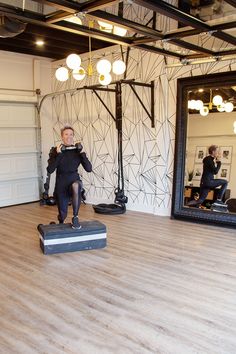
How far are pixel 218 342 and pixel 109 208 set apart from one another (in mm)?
4255

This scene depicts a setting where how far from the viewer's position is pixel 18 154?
7449mm

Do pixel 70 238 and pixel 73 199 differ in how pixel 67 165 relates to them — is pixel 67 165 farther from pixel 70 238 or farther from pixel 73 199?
pixel 70 238

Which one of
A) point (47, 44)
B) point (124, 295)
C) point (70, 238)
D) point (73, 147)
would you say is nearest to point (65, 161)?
point (73, 147)

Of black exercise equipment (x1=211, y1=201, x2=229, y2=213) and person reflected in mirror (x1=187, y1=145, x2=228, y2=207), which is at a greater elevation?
person reflected in mirror (x1=187, y1=145, x2=228, y2=207)

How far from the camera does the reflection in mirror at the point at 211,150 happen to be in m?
5.38

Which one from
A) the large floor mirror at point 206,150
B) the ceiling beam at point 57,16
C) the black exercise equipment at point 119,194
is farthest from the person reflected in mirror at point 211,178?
the ceiling beam at point 57,16

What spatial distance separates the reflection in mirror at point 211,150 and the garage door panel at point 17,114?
361 cm

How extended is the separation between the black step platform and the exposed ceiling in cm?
223

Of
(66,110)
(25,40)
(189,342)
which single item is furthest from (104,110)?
(189,342)

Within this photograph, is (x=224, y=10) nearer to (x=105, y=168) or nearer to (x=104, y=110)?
(x=104, y=110)

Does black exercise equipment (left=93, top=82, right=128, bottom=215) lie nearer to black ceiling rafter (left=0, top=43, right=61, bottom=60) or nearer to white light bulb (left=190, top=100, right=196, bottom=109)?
white light bulb (left=190, top=100, right=196, bottom=109)

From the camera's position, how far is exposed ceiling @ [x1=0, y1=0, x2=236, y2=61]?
2945 mm

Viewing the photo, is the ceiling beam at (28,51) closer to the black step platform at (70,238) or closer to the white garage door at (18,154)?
the white garage door at (18,154)

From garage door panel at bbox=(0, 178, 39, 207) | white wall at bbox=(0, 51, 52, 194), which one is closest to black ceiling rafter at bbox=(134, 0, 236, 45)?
white wall at bbox=(0, 51, 52, 194)
